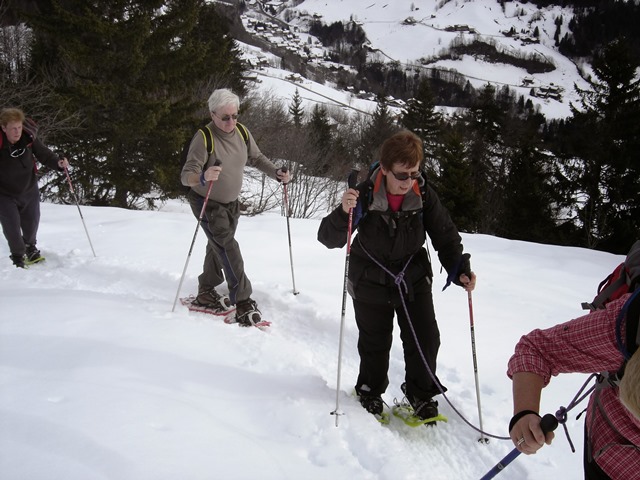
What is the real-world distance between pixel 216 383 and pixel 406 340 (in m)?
1.40

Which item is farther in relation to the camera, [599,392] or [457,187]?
[457,187]

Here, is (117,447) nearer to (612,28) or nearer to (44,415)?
(44,415)

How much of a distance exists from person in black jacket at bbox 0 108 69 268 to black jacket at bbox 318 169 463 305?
4482mm

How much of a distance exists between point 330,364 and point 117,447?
2.02m

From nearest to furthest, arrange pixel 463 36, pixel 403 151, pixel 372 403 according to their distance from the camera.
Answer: pixel 403 151 < pixel 372 403 < pixel 463 36

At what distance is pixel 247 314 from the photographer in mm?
4312

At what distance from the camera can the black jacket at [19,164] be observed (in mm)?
5148

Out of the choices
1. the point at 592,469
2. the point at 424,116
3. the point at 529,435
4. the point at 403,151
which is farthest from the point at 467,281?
the point at 424,116

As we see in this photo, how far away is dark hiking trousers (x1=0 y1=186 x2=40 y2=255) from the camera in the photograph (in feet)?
17.5

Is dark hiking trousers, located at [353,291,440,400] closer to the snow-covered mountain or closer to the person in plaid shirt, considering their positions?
the person in plaid shirt

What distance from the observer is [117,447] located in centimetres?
218

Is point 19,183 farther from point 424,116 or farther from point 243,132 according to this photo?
point 424,116

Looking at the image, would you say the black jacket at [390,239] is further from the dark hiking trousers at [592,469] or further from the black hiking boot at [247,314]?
the black hiking boot at [247,314]

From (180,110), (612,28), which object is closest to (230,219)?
(180,110)
